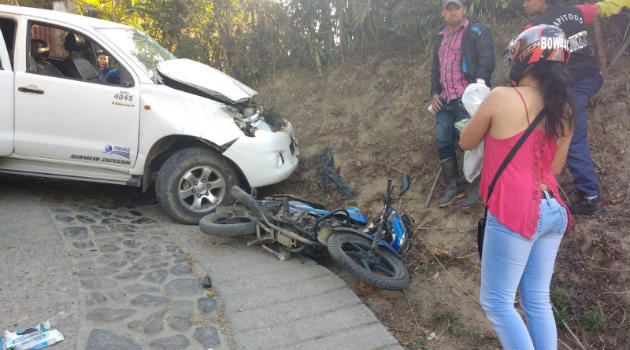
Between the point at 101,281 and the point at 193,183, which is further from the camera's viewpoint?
the point at 193,183

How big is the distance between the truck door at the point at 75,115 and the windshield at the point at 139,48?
166 millimetres

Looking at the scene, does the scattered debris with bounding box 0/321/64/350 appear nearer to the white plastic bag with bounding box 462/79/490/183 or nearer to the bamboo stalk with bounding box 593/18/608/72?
the white plastic bag with bounding box 462/79/490/183

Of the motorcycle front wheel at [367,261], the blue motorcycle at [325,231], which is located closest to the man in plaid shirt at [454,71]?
the blue motorcycle at [325,231]

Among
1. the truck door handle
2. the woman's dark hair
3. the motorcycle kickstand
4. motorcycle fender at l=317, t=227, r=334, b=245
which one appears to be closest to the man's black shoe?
the woman's dark hair

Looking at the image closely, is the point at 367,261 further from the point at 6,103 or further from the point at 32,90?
the point at 6,103

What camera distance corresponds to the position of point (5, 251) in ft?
12.0

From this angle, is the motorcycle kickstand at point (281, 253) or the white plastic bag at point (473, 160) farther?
the motorcycle kickstand at point (281, 253)

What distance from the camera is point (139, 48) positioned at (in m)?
4.97

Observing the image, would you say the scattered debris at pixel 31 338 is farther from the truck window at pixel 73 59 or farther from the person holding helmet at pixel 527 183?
the truck window at pixel 73 59

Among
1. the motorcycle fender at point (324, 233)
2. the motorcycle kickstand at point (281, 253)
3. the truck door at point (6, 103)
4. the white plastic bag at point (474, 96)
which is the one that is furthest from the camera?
the truck door at point (6, 103)

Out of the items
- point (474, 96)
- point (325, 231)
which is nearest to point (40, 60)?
point (325, 231)

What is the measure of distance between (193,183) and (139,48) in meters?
1.67

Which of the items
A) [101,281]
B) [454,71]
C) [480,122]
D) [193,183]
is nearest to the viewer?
[480,122]

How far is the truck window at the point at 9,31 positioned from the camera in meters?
4.49
